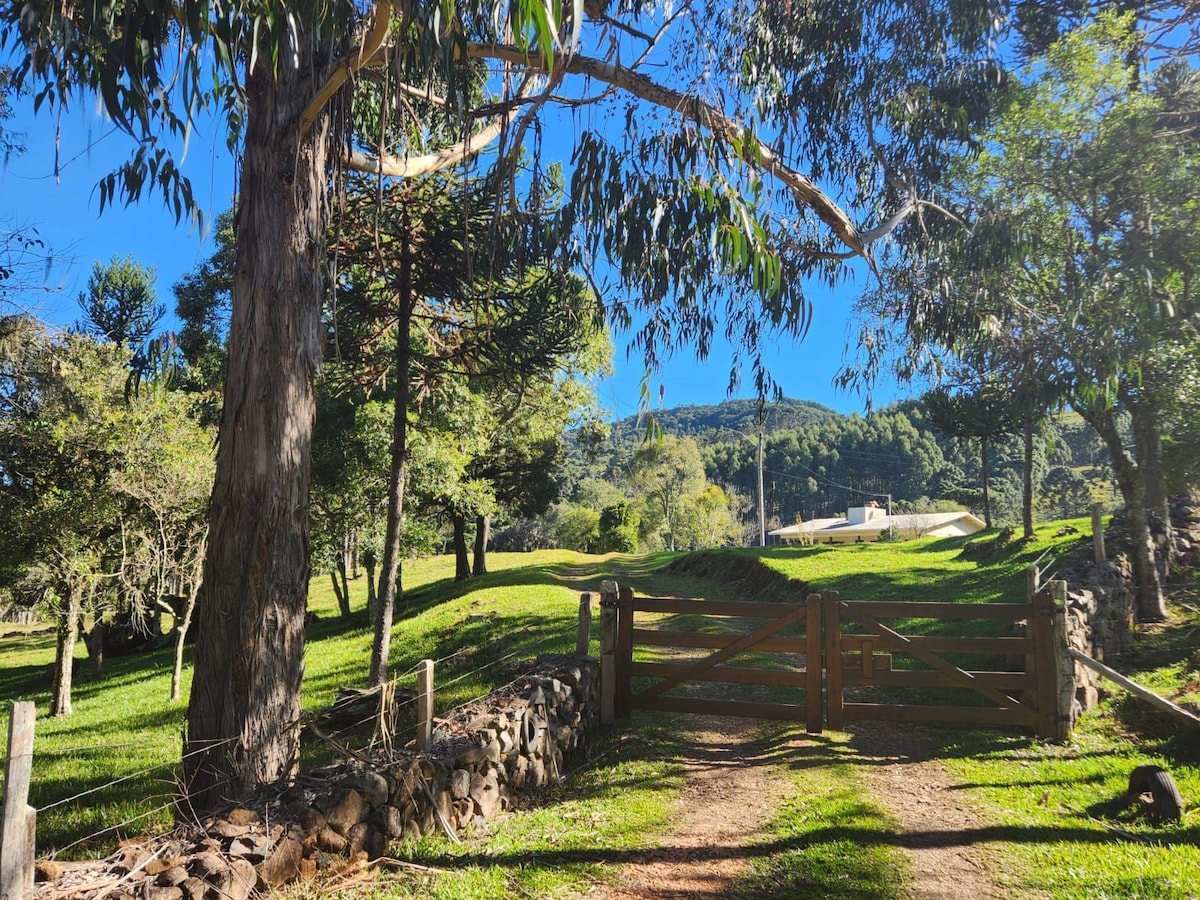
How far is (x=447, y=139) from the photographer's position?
33.9ft

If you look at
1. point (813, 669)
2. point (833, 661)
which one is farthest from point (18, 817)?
point (833, 661)

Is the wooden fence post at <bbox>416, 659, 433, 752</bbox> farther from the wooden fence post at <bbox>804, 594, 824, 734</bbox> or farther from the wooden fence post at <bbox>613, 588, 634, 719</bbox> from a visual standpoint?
the wooden fence post at <bbox>804, 594, 824, 734</bbox>

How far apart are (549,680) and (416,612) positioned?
53.3 ft

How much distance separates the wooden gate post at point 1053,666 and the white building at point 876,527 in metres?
35.6

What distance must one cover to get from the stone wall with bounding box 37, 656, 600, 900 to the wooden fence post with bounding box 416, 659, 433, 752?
103mm

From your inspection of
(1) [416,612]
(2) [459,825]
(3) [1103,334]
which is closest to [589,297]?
(3) [1103,334]

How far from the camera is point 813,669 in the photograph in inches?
298

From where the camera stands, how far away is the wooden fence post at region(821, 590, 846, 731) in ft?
24.6

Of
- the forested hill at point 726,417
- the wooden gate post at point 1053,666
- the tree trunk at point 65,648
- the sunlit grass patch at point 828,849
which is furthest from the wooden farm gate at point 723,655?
the forested hill at point 726,417

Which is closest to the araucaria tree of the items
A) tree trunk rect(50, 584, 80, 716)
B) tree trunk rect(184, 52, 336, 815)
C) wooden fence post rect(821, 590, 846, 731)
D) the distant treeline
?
tree trunk rect(184, 52, 336, 815)

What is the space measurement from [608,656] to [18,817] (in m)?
5.46

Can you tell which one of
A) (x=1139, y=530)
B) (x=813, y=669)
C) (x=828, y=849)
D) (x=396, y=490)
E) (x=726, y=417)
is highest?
(x=726, y=417)

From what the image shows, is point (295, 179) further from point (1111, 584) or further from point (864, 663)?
point (1111, 584)

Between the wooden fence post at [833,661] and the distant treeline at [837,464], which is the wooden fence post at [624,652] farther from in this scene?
the distant treeline at [837,464]
